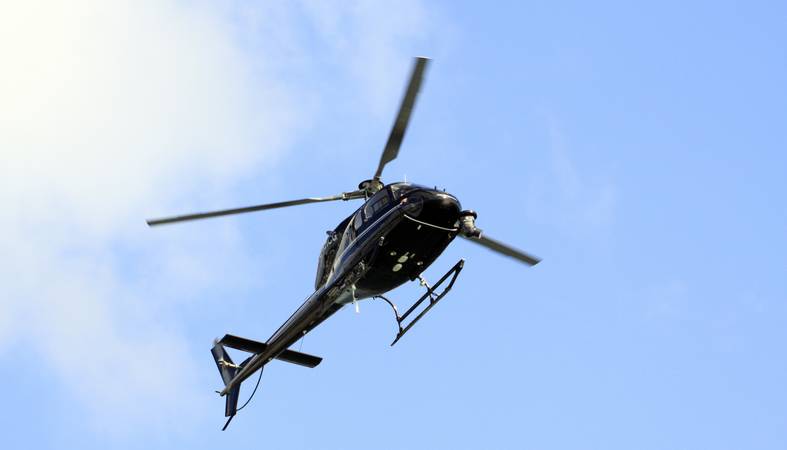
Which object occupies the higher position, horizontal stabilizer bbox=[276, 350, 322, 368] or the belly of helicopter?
the belly of helicopter

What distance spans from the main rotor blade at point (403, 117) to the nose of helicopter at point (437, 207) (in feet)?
5.90

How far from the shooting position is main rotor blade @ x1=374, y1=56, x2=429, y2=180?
22047 millimetres

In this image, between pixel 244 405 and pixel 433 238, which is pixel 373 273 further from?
pixel 244 405

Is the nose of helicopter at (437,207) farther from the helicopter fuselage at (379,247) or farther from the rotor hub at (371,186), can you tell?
the rotor hub at (371,186)

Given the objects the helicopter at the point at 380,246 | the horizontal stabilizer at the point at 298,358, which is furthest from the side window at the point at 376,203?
the horizontal stabilizer at the point at 298,358

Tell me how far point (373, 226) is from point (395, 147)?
2.07 metres

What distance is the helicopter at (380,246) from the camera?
2277 cm

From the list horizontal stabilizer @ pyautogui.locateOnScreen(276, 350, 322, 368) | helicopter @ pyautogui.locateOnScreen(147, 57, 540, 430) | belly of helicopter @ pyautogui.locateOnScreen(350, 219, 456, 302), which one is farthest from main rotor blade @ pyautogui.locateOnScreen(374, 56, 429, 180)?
horizontal stabilizer @ pyautogui.locateOnScreen(276, 350, 322, 368)

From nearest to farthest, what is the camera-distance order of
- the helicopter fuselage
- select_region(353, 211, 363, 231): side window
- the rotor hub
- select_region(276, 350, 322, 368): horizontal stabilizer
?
the helicopter fuselage, select_region(353, 211, 363, 231): side window, the rotor hub, select_region(276, 350, 322, 368): horizontal stabilizer

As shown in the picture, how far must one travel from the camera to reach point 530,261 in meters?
26.2

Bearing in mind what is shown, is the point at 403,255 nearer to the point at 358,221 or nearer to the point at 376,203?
the point at 376,203

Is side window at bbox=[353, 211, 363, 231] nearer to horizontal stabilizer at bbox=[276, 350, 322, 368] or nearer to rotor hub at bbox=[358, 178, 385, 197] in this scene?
rotor hub at bbox=[358, 178, 385, 197]

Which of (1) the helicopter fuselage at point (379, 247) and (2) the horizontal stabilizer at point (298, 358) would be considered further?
(2) the horizontal stabilizer at point (298, 358)

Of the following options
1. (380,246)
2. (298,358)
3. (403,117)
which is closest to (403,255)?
(380,246)
